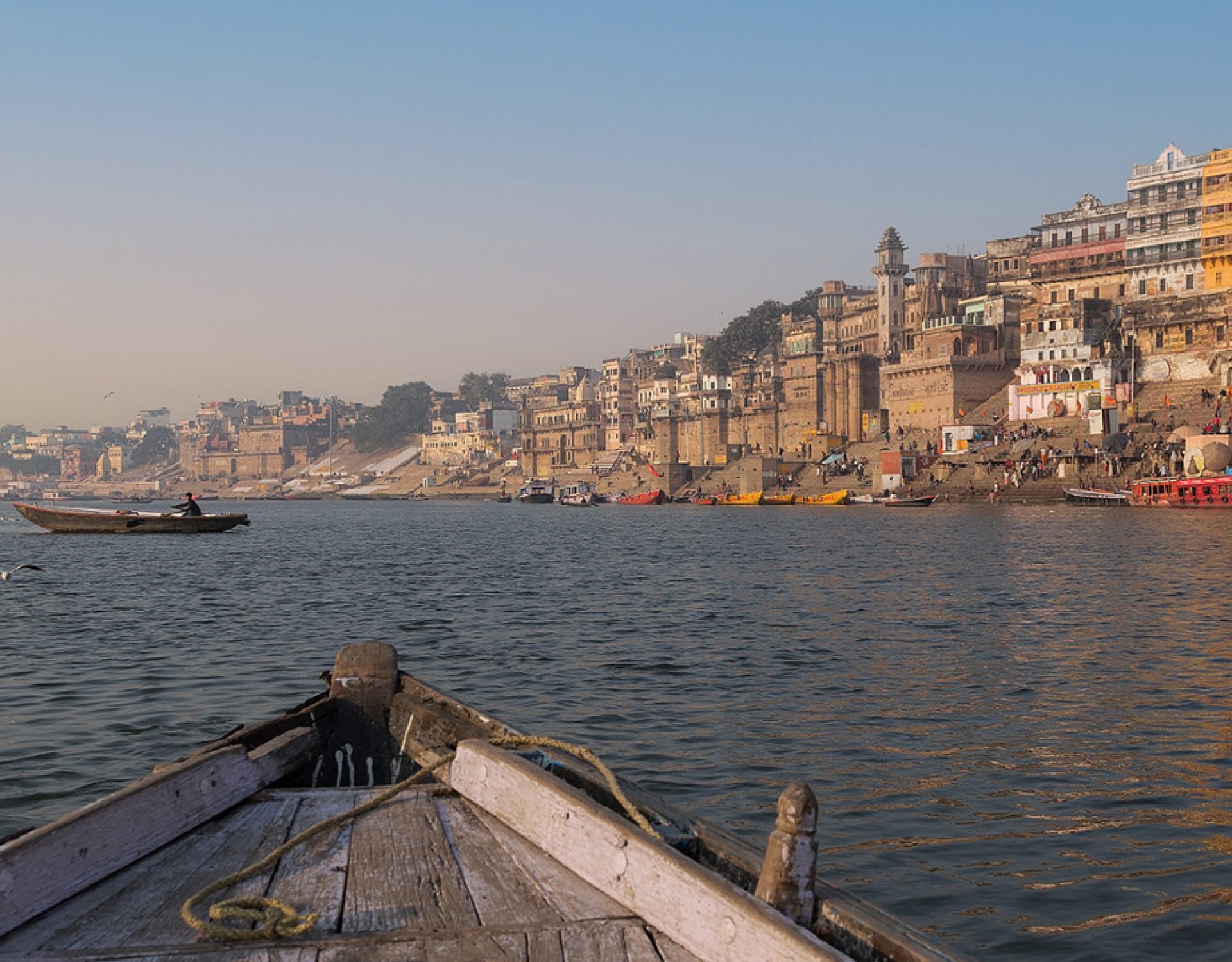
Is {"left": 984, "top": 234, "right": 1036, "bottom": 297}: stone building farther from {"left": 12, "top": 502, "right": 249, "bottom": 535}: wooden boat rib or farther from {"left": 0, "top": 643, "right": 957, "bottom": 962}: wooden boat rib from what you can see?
{"left": 0, "top": 643, "right": 957, "bottom": 962}: wooden boat rib

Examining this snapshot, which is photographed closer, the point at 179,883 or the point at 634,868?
the point at 634,868

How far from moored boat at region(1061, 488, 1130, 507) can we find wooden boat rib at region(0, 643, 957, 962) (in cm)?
6118

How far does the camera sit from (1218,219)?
66062mm

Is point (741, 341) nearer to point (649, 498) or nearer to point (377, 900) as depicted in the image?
point (649, 498)

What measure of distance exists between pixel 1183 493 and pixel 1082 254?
26614 mm

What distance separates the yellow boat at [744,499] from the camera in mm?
88188

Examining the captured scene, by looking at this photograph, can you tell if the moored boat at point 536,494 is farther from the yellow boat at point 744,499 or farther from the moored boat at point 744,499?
the yellow boat at point 744,499

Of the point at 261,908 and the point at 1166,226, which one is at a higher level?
the point at 1166,226

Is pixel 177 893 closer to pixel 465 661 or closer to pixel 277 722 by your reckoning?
pixel 277 722

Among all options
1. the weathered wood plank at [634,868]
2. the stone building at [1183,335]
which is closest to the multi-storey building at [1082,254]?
the stone building at [1183,335]

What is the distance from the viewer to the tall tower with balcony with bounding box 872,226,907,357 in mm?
91688

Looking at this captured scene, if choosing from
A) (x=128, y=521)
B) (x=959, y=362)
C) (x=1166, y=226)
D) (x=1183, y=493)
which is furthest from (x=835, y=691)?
(x=959, y=362)

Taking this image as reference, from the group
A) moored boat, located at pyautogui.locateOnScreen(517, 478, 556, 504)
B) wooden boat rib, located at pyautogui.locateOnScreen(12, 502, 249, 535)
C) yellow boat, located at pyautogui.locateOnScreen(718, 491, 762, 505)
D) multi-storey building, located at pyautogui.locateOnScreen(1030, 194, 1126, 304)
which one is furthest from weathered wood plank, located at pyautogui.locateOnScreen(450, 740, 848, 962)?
moored boat, located at pyautogui.locateOnScreen(517, 478, 556, 504)

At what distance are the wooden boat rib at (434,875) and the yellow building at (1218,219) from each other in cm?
7218
